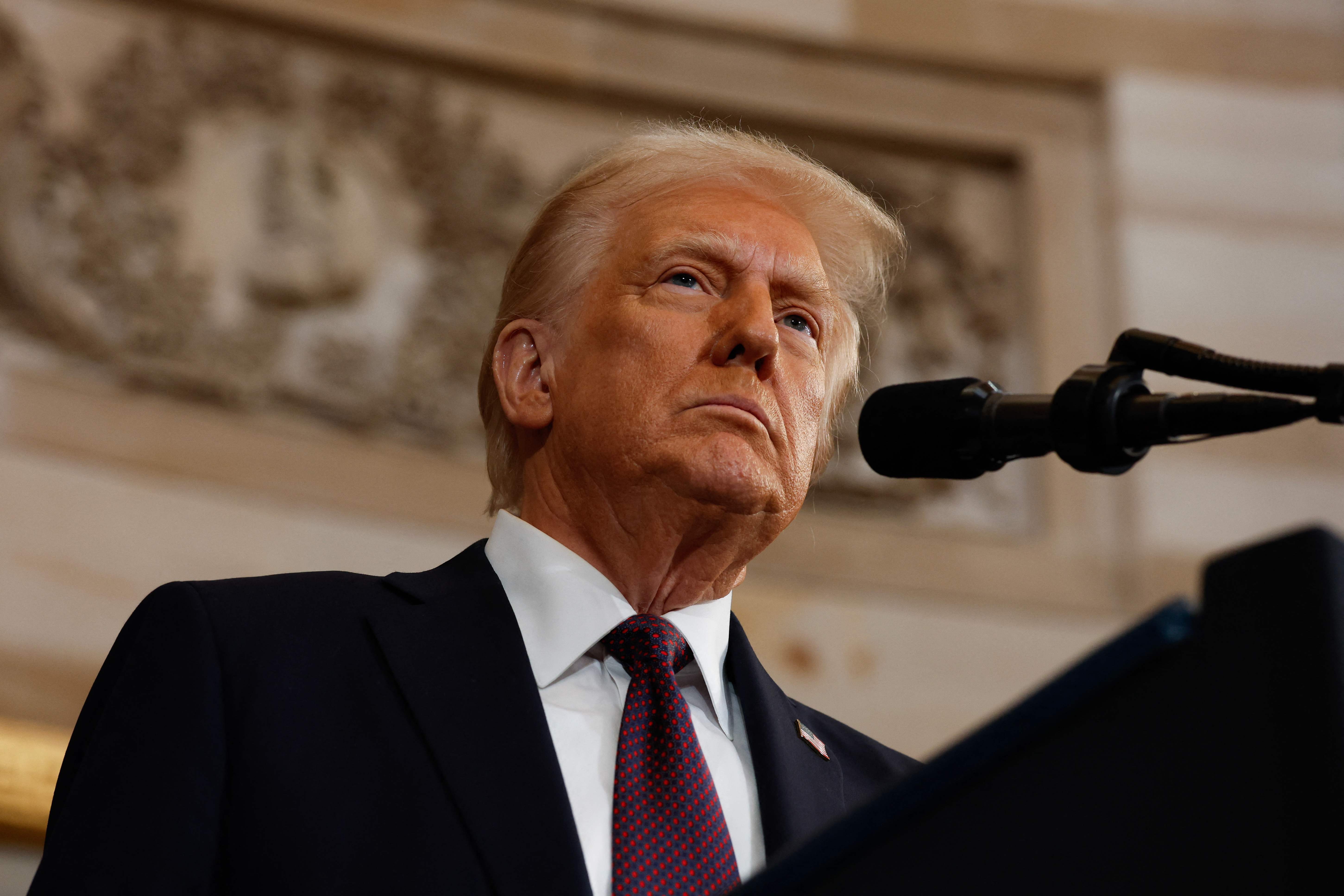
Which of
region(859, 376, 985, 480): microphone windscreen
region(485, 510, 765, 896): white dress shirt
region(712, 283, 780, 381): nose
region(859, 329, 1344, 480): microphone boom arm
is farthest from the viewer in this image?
region(712, 283, 780, 381): nose

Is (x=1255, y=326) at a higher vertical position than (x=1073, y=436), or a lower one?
higher

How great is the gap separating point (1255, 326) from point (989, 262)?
86 cm

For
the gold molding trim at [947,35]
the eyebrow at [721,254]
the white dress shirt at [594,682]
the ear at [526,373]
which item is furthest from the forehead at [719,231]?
the gold molding trim at [947,35]

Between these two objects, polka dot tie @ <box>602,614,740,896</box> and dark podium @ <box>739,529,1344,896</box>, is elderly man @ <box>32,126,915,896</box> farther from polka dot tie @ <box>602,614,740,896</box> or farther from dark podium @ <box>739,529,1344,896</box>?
dark podium @ <box>739,529,1344,896</box>

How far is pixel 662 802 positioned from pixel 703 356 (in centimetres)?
58

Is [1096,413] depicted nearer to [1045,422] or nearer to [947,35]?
[1045,422]

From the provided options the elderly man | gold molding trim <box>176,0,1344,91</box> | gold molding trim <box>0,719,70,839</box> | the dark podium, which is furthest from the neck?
gold molding trim <box>176,0,1344,91</box>

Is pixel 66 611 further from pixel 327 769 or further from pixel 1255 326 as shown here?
pixel 1255 326

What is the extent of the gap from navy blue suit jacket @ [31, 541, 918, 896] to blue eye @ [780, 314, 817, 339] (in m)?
0.60

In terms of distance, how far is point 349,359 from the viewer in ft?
13.1

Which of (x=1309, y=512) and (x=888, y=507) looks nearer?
(x=888, y=507)

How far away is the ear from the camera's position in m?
1.93

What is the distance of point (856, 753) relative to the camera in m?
Result: 1.80

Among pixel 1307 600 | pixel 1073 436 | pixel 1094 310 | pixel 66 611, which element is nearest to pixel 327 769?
pixel 1073 436
